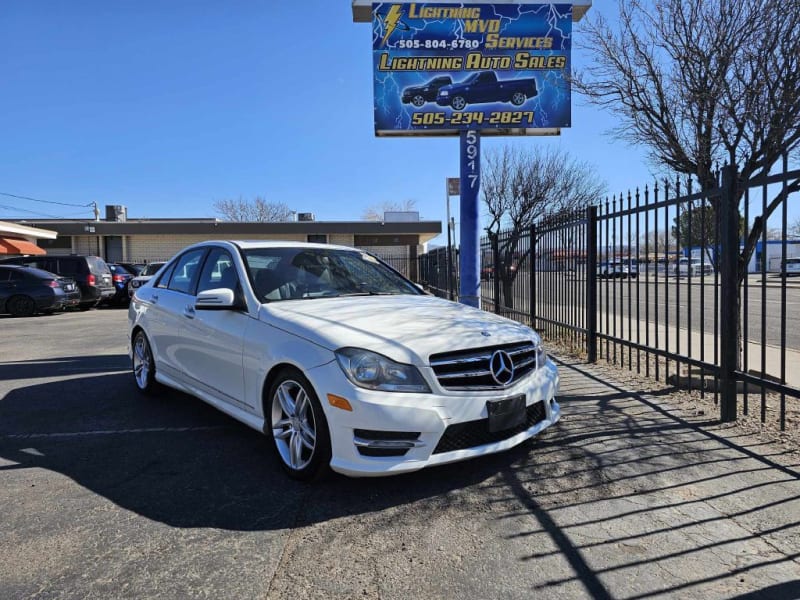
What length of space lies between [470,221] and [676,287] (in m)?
4.71

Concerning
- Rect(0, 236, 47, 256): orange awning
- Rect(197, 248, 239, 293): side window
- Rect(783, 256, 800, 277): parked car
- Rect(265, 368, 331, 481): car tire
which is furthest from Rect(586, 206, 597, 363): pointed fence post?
Rect(0, 236, 47, 256): orange awning

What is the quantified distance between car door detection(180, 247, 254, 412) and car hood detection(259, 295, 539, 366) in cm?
38

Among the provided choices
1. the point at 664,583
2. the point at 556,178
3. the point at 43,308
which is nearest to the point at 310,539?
the point at 664,583

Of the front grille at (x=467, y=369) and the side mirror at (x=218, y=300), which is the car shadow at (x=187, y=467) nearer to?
the front grille at (x=467, y=369)

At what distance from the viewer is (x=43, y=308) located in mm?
15555

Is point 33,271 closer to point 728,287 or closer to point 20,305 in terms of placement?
point 20,305

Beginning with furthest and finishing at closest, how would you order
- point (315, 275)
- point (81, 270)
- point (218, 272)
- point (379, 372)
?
point (81, 270)
point (218, 272)
point (315, 275)
point (379, 372)

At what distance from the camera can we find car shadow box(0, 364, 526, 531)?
127 inches

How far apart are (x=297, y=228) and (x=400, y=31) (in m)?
22.1

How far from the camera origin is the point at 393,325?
3578 millimetres

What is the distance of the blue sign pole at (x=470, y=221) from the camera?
9750 mm

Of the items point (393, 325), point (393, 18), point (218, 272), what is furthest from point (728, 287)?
point (393, 18)

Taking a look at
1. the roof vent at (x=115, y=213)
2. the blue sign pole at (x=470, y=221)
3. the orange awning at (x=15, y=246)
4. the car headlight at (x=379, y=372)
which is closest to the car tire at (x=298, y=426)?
the car headlight at (x=379, y=372)

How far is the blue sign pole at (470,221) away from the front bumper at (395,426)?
647 centimetres
